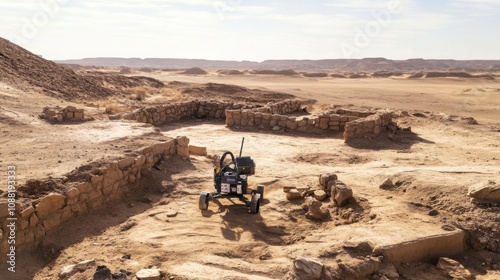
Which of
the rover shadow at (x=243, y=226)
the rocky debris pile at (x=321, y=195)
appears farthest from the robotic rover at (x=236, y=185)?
the rocky debris pile at (x=321, y=195)

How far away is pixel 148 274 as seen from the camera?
14.2ft

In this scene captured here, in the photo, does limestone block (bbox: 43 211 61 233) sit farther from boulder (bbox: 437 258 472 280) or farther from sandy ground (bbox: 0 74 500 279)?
boulder (bbox: 437 258 472 280)

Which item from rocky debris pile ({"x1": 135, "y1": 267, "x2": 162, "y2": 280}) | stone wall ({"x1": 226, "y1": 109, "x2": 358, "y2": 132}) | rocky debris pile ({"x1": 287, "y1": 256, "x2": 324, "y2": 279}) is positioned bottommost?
rocky debris pile ({"x1": 135, "y1": 267, "x2": 162, "y2": 280})

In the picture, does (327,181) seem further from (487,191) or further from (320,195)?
(487,191)

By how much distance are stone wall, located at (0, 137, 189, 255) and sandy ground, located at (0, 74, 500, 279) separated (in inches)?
6.7

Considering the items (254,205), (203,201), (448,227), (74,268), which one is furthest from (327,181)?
(74,268)

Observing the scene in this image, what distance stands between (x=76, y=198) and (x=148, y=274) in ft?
6.74

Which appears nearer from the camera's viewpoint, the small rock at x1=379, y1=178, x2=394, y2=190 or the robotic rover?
the robotic rover

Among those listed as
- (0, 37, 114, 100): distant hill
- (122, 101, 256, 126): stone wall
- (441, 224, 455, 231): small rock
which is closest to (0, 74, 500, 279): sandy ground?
(441, 224, 455, 231): small rock

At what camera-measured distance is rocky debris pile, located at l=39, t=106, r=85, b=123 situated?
9.88 meters

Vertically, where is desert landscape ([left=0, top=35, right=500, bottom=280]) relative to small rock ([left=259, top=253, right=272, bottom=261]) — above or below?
above

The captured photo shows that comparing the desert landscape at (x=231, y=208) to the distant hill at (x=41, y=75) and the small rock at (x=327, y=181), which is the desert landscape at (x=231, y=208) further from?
the distant hill at (x=41, y=75)

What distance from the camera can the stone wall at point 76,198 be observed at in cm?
484

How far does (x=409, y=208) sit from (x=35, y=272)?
516 cm
